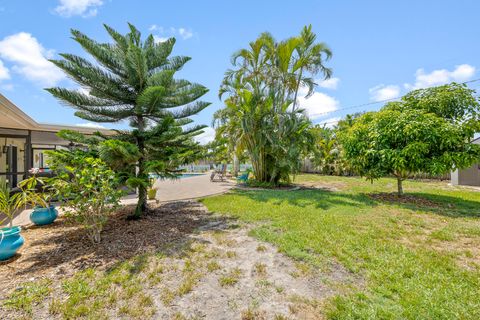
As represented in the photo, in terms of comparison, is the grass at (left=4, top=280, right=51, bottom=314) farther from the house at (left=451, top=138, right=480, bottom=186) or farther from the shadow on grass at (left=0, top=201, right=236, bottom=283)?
the house at (left=451, top=138, right=480, bottom=186)

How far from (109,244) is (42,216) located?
243 centimetres

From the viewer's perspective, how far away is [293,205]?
21.8 ft

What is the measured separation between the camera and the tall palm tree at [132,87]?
14.9 feet

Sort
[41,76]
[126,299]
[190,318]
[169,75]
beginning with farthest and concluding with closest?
[41,76], [169,75], [126,299], [190,318]

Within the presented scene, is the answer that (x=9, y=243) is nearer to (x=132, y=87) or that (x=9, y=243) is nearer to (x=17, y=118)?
(x=132, y=87)

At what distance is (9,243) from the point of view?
10.4 feet

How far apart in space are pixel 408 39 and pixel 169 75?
10.9 metres

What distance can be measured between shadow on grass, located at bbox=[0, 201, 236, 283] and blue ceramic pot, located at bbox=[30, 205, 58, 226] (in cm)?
16

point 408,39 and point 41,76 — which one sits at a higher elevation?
point 408,39

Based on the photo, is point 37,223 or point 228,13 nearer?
point 37,223

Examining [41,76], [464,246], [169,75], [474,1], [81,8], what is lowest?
[464,246]

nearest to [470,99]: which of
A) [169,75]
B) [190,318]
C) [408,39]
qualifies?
[408,39]

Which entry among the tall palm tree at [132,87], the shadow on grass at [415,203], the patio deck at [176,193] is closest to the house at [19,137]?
the tall palm tree at [132,87]

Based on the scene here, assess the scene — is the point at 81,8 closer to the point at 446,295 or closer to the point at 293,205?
the point at 293,205
